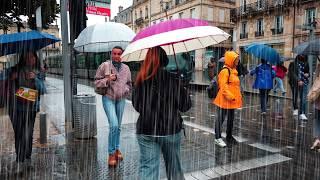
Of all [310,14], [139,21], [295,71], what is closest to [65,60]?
[295,71]

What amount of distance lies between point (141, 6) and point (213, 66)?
47.5 metres

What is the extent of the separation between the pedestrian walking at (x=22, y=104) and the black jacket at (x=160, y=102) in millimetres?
2516

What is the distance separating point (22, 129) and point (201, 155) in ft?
9.14

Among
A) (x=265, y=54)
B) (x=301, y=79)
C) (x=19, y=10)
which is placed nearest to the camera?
(x=301, y=79)

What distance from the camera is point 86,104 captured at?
6609mm

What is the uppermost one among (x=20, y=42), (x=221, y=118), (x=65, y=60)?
(x=20, y=42)

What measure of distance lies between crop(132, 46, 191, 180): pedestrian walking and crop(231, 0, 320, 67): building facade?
100 ft

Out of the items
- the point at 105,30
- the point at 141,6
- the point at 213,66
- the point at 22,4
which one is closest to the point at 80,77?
the point at 213,66

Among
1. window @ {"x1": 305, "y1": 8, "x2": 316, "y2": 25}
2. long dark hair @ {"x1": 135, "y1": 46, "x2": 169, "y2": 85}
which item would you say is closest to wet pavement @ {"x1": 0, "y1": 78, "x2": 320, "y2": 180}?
long dark hair @ {"x1": 135, "y1": 46, "x2": 169, "y2": 85}

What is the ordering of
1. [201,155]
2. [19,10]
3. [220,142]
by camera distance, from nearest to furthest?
[201,155] → [220,142] → [19,10]

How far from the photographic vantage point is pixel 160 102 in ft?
10.1

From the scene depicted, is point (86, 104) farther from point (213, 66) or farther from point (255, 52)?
point (213, 66)

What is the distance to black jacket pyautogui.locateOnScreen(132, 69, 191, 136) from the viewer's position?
3.07m

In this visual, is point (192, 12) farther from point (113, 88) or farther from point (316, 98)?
point (113, 88)
